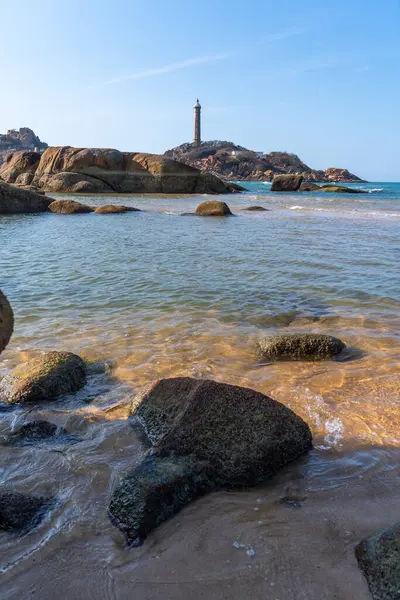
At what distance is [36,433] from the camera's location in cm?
337

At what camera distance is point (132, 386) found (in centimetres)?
425

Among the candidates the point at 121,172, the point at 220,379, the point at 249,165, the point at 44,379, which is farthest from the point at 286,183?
the point at 249,165

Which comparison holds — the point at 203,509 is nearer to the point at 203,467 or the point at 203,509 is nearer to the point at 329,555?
the point at 203,467

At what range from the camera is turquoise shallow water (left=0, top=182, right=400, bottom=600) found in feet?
7.13

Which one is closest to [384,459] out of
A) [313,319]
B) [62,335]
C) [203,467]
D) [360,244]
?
[203,467]

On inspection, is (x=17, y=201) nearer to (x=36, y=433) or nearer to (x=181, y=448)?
(x=36, y=433)

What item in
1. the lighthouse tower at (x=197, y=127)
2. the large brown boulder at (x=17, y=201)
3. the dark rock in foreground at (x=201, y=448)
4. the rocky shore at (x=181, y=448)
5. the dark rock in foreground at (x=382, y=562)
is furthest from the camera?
the lighthouse tower at (x=197, y=127)

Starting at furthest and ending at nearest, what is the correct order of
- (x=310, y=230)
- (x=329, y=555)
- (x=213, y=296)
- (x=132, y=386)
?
(x=310, y=230), (x=213, y=296), (x=132, y=386), (x=329, y=555)

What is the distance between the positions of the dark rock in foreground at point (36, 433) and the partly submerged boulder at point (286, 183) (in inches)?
1946

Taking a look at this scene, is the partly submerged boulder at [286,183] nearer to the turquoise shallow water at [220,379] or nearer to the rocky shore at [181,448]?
the turquoise shallow water at [220,379]

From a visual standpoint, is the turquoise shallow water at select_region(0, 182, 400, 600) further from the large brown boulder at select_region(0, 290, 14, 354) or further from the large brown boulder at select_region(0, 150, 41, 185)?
the large brown boulder at select_region(0, 150, 41, 185)

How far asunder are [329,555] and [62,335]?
13.6 ft

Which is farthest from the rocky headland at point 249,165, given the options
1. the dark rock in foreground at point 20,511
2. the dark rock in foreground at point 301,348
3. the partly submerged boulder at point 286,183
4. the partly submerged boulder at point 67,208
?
the dark rock in foreground at point 20,511

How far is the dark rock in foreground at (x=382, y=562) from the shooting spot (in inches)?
77.2
